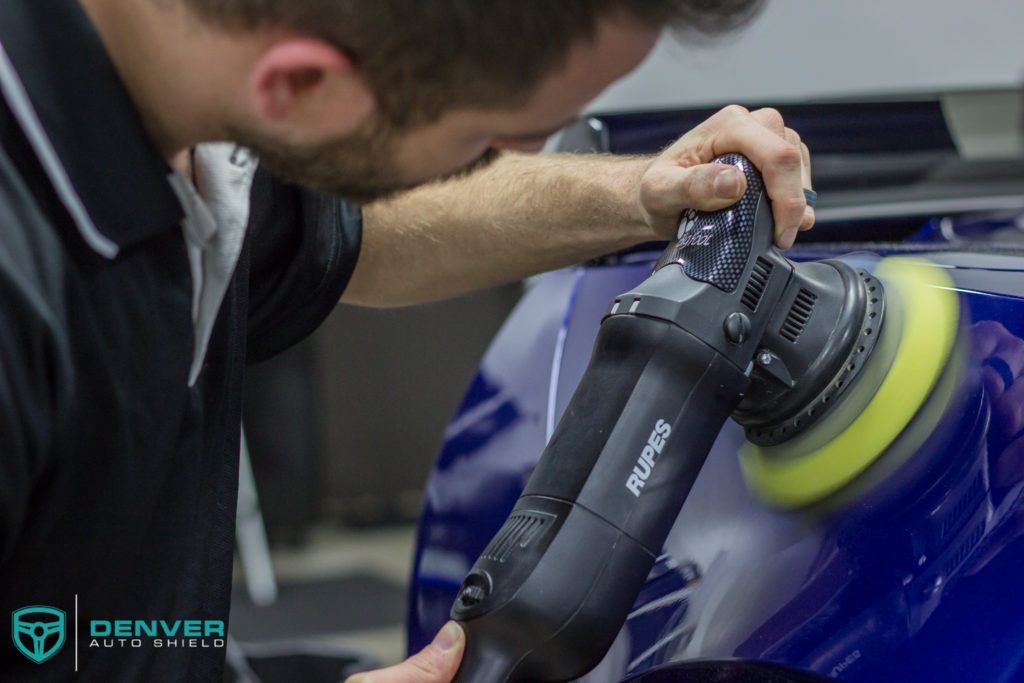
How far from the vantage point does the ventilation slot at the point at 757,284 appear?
878mm

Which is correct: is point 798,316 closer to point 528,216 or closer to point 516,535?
point 516,535

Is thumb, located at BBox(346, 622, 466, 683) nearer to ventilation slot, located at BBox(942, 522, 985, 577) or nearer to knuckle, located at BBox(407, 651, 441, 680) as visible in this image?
knuckle, located at BBox(407, 651, 441, 680)

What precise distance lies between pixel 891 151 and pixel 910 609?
874 millimetres

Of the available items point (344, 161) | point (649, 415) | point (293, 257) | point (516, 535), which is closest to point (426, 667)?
point (516, 535)

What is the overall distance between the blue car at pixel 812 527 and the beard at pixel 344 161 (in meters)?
0.35

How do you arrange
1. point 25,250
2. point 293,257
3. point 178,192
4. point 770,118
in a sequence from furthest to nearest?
1. point 293,257
2. point 770,118
3. point 178,192
4. point 25,250

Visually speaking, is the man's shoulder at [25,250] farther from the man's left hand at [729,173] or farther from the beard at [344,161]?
the man's left hand at [729,173]

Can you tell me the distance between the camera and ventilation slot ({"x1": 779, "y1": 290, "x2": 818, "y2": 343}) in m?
0.90

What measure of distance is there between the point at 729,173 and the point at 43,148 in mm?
483

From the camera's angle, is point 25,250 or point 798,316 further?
point 798,316

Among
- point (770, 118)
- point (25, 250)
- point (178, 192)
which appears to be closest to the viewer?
point (25, 250)

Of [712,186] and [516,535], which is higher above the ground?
[712,186]

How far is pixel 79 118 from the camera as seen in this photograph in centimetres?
76

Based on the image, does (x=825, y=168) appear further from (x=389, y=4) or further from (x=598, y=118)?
(x=389, y=4)
